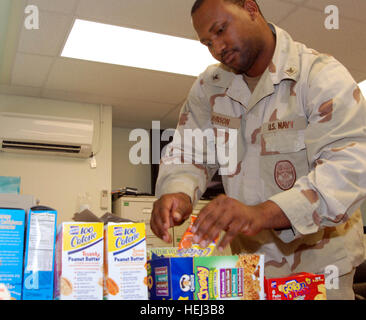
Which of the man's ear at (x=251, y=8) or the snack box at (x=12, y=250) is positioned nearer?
the snack box at (x=12, y=250)

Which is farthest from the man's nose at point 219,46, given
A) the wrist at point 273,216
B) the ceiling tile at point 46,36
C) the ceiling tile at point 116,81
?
the ceiling tile at point 116,81

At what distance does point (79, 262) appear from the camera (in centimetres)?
71

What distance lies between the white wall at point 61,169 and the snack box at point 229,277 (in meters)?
3.30

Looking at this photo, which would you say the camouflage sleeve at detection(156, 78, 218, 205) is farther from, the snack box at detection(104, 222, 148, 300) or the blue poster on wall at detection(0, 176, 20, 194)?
the blue poster on wall at detection(0, 176, 20, 194)

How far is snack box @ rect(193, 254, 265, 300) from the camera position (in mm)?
730

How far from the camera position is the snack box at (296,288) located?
782mm

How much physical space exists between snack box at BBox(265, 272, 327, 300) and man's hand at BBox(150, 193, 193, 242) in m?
0.25

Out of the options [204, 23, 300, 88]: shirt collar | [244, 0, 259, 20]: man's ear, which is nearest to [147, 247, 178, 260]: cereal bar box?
[204, 23, 300, 88]: shirt collar

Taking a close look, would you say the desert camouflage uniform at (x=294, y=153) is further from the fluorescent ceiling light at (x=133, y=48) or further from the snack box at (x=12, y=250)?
the fluorescent ceiling light at (x=133, y=48)

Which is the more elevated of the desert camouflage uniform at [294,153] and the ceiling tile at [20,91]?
the ceiling tile at [20,91]

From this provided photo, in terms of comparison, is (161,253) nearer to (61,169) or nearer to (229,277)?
(229,277)

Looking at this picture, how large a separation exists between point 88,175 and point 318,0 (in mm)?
2514

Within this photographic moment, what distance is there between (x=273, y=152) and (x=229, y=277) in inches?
20.2

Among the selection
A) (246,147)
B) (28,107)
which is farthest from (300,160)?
(28,107)
